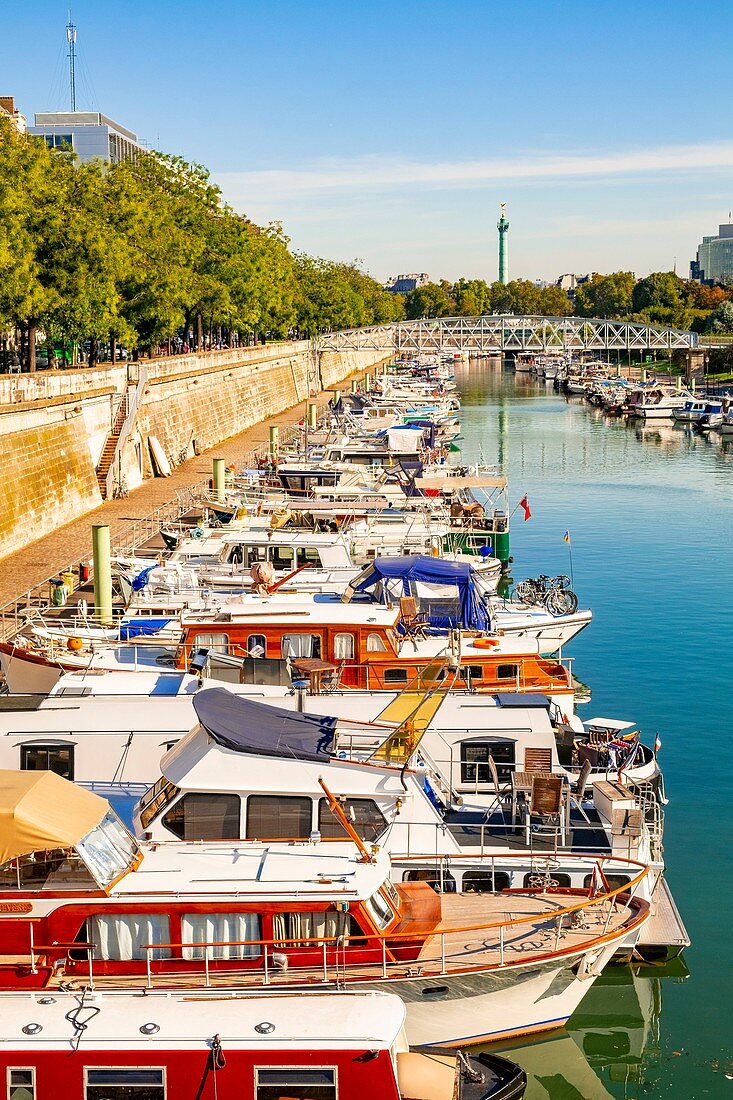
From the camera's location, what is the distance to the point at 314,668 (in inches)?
899

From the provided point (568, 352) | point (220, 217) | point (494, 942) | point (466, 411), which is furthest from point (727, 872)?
point (568, 352)

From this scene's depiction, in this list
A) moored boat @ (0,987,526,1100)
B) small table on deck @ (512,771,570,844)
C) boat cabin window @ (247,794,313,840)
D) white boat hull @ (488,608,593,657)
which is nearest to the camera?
moored boat @ (0,987,526,1100)

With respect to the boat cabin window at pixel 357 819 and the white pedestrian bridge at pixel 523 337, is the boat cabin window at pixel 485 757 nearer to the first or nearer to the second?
the boat cabin window at pixel 357 819

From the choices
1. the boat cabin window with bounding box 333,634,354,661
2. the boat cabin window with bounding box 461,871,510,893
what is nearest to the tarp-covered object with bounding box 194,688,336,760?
the boat cabin window with bounding box 461,871,510,893

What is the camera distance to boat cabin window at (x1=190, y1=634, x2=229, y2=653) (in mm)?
24062

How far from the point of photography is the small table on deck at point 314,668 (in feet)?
73.5

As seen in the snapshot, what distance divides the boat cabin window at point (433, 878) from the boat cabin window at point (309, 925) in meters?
2.74

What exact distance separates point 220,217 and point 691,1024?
273 ft

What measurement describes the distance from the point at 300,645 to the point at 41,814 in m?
10.3

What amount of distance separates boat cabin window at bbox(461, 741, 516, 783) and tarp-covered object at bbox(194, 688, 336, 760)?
3548 millimetres

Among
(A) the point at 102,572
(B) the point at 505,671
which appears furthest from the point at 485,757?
(A) the point at 102,572

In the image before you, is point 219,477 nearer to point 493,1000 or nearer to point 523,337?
point 493,1000

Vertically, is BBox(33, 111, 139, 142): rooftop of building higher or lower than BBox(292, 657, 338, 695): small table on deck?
higher

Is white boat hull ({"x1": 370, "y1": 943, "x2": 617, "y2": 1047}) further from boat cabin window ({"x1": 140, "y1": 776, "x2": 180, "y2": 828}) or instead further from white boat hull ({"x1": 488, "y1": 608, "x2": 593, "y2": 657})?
white boat hull ({"x1": 488, "y1": 608, "x2": 593, "y2": 657})
